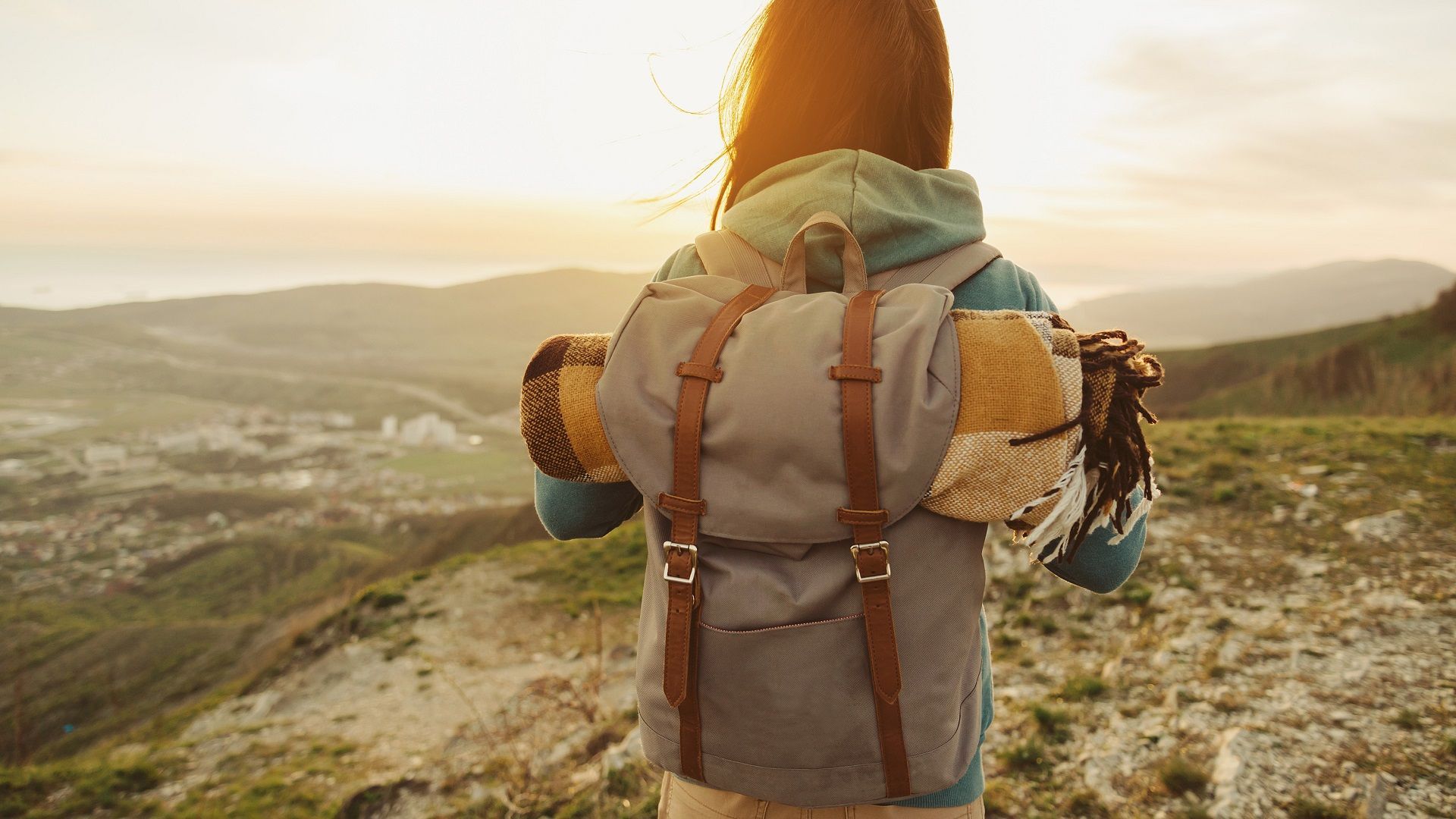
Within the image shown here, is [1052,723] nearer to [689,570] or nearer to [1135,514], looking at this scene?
[1135,514]

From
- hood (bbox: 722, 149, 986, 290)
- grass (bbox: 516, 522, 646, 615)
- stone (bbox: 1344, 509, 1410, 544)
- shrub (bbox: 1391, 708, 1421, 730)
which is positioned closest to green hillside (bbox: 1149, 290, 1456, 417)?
stone (bbox: 1344, 509, 1410, 544)

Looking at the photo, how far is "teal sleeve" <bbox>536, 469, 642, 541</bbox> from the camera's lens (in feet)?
4.28

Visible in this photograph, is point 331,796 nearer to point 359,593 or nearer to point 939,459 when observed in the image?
point 359,593

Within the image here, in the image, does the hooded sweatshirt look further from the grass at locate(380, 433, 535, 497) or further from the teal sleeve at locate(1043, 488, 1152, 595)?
the grass at locate(380, 433, 535, 497)

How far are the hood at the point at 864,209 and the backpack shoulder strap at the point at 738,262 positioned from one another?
23 millimetres

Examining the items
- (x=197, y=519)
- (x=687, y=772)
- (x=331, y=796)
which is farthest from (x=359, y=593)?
(x=197, y=519)

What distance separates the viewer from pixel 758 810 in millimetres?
1234

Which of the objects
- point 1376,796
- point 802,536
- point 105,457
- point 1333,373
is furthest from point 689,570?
point 105,457

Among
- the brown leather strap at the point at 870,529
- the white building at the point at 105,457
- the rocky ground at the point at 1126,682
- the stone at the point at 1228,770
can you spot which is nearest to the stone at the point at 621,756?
the rocky ground at the point at 1126,682

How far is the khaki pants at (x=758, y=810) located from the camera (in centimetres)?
121

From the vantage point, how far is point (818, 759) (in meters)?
1.12

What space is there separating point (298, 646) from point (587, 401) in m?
10.1

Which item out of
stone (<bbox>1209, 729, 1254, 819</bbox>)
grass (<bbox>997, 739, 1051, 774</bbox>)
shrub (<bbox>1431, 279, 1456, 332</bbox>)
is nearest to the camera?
stone (<bbox>1209, 729, 1254, 819</bbox>)

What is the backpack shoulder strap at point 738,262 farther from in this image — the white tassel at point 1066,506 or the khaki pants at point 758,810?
the khaki pants at point 758,810
